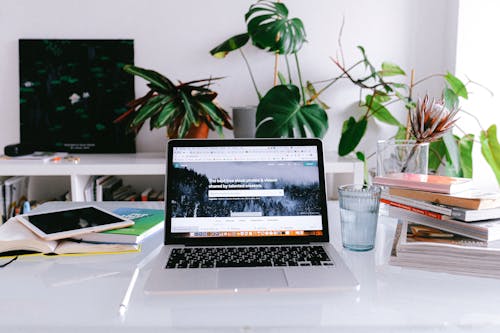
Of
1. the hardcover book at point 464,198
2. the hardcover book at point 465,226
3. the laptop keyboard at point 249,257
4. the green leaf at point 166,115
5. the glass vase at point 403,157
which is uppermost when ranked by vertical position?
the green leaf at point 166,115

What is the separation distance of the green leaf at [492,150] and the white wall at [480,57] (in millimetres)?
364

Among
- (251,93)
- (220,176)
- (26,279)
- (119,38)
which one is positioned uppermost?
(119,38)

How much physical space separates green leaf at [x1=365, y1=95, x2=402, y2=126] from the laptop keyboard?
1.71 meters

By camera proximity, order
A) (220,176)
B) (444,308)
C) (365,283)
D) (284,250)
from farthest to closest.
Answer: (220,176) < (284,250) < (365,283) < (444,308)

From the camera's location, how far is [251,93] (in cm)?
278

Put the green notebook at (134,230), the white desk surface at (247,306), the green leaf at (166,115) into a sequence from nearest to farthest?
1. the white desk surface at (247,306)
2. the green notebook at (134,230)
3. the green leaf at (166,115)

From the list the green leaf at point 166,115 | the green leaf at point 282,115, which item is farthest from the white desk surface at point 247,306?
the green leaf at point 166,115

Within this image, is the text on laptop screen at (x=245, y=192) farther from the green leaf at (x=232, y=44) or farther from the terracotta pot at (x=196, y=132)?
the green leaf at (x=232, y=44)

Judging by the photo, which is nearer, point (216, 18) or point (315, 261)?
point (315, 261)

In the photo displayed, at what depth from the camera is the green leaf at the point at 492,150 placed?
2.32m

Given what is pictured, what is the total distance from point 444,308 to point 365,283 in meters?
0.14

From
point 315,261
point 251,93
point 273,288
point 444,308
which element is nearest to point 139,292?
point 273,288

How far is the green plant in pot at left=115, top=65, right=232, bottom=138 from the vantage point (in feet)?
7.36

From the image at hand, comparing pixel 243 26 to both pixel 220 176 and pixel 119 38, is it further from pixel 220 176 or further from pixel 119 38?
pixel 220 176
